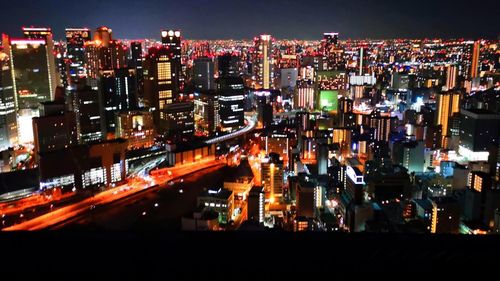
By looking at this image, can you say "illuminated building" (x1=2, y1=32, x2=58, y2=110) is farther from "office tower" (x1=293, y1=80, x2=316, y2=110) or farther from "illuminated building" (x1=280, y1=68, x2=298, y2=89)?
"illuminated building" (x1=280, y1=68, x2=298, y2=89)

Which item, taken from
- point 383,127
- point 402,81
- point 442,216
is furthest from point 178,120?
point 402,81

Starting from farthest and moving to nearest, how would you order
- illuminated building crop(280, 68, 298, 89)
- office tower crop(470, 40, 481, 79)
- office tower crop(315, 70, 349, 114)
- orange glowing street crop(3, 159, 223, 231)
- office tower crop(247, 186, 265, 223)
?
illuminated building crop(280, 68, 298, 89) < office tower crop(470, 40, 481, 79) < office tower crop(315, 70, 349, 114) < office tower crop(247, 186, 265, 223) < orange glowing street crop(3, 159, 223, 231)

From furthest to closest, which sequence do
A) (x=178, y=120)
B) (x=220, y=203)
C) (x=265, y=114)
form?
1. (x=265, y=114)
2. (x=178, y=120)
3. (x=220, y=203)

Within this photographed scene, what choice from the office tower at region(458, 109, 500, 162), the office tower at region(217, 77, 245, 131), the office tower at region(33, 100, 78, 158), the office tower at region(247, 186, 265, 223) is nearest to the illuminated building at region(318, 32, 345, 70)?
the office tower at region(217, 77, 245, 131)

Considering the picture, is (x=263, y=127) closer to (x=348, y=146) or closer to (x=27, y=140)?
(x=348, y=146)

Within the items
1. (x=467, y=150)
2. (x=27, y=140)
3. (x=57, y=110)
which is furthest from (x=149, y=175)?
(x=467, y=150)

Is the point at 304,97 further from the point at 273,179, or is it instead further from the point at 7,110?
the point at 7,110
